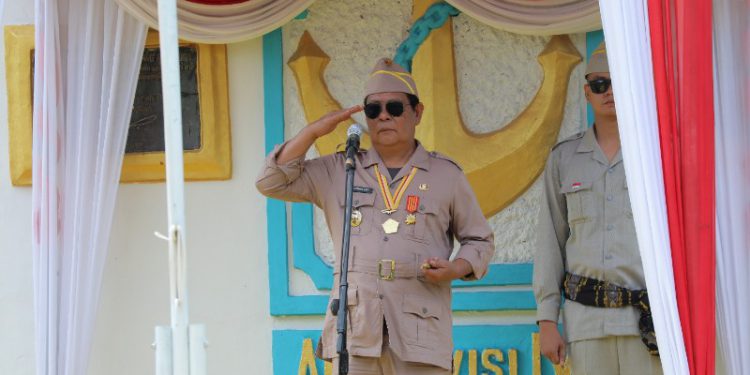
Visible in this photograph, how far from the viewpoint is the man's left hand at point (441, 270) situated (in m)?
4.92

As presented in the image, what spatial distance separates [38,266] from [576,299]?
83.6 inches

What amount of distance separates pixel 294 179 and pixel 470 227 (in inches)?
27.4

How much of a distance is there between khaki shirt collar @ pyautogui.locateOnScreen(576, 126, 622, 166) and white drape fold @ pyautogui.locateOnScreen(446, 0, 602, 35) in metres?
0.62

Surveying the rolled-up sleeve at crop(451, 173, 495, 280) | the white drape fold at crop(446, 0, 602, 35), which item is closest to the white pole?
the rolled-up sleeve at crop(451, 173, 495, 280)

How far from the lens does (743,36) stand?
430 cm

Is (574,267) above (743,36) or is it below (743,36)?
below

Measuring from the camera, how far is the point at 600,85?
541 centimetres

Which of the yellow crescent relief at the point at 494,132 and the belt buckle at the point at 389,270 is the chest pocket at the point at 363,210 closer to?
the belt buckle at the point at 389,270

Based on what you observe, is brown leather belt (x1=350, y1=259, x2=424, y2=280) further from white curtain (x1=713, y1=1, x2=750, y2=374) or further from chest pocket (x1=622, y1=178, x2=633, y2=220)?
white curtain (x1=713, y1=1, x2=750, y2=374)

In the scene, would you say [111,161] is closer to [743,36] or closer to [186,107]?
[186,107]

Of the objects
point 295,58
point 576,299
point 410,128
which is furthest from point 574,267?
point 295,58

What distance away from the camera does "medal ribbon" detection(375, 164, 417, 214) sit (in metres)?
5.16

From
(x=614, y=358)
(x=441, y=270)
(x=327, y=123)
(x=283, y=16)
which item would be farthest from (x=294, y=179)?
(x=614, y=358)

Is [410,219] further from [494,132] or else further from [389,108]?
[494,132]
